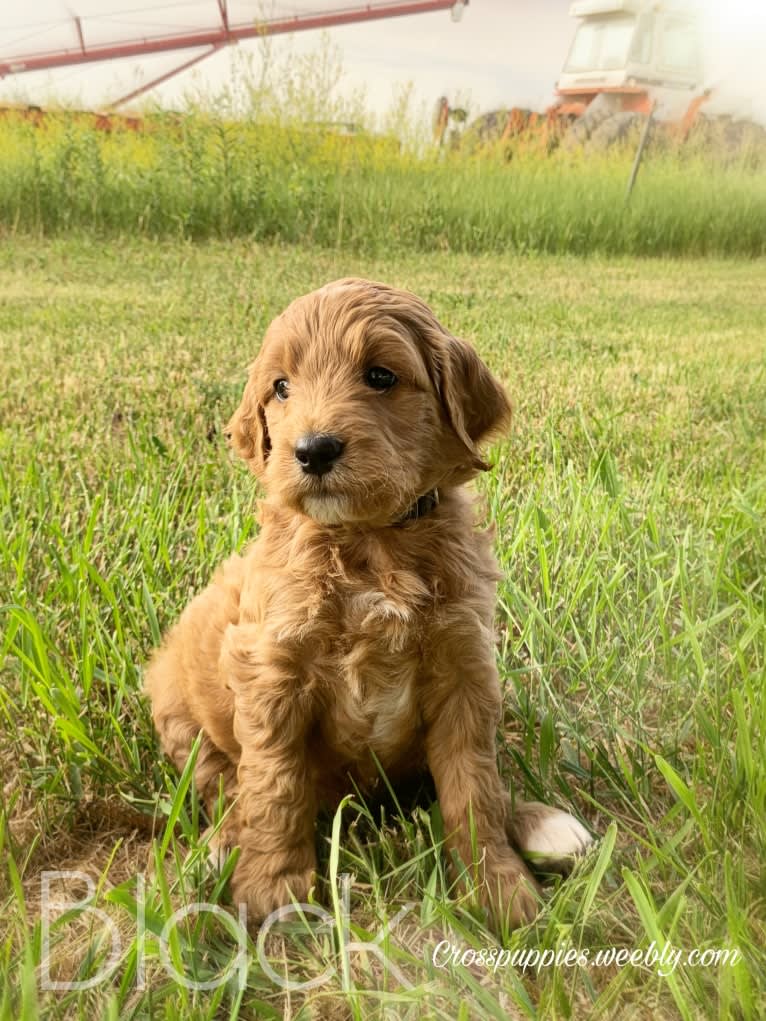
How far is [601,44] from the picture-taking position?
477 centimetres

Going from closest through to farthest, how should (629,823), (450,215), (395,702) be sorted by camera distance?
(395,702), (629,823), (450,215)

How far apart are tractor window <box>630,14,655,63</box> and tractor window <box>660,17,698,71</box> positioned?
8 cm

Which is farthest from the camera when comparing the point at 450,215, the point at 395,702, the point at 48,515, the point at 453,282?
the point at 450,215

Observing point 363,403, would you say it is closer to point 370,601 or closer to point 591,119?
point 370,601

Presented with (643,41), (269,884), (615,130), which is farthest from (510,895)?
(615,130)

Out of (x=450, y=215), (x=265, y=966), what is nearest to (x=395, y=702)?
(x=265, y=966)

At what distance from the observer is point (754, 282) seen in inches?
238

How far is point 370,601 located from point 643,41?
403cm

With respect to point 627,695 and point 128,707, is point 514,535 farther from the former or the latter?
point 128,707

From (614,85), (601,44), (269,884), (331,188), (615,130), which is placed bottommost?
(269,884)

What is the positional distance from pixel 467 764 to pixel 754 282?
525 centimetres

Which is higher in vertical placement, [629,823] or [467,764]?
A: [467,764]

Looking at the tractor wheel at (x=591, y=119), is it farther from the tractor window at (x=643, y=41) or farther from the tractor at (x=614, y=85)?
the tractor window at (x=643, y=41)

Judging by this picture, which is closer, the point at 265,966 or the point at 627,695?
the point at 265,966
